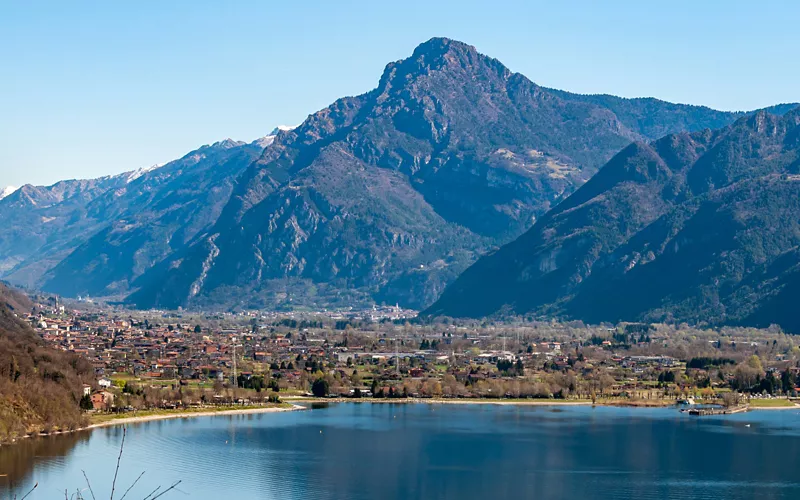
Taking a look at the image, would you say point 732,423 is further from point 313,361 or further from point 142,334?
point 142,334

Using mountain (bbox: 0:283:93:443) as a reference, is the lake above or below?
below

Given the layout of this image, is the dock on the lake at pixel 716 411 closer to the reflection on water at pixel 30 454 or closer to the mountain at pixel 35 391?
the mountain at pixel 35 391

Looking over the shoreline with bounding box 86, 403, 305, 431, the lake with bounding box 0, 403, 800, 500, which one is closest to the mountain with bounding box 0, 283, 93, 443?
the lake with bounding box 0, 403, 800, 500

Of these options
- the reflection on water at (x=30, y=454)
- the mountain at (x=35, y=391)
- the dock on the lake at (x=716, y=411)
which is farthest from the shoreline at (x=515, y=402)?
the reflection on water at (x=30, y=454)

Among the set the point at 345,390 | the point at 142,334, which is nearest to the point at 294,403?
the point at 345,390

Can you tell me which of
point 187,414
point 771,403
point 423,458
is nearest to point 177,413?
point 187,414

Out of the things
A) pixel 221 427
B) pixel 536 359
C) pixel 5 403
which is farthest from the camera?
pixel 536 359

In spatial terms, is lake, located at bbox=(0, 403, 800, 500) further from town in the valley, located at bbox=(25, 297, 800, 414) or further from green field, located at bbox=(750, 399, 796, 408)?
town in the valley, located at bbox=(25, 297, 800, 414)

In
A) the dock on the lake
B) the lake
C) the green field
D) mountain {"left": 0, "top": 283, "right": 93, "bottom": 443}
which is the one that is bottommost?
the lake
